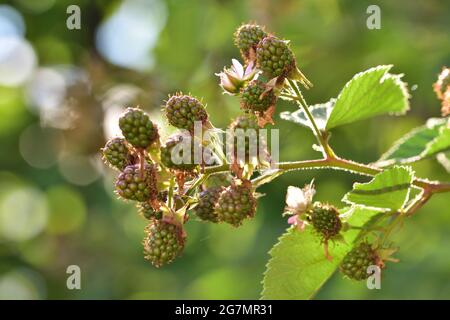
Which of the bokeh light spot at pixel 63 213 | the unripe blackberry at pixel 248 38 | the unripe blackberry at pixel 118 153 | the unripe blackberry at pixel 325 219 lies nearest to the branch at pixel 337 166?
the unripe blackberry at pixel 325 219

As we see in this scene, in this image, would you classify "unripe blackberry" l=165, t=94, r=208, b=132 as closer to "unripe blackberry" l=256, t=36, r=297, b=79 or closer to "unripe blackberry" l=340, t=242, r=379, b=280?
"unripe blackberry" l=256, t=36, r=297, b=79

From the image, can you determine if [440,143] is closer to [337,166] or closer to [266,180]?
[337,166]

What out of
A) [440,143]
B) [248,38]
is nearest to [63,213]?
[248,38]

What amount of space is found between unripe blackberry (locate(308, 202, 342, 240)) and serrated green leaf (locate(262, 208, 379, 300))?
0.42 feet

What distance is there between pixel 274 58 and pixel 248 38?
154 millimetres

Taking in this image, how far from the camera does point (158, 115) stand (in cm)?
440

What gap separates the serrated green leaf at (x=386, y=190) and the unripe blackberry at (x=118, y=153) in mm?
566

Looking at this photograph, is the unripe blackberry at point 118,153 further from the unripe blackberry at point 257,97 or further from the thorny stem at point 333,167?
the unripe blackberry at point 257,97

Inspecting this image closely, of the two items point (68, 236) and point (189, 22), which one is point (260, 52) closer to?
point (189, 22)

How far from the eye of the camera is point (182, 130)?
1849 millimetres

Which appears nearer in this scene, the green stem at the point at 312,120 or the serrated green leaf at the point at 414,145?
the green stem at the point at 312,120

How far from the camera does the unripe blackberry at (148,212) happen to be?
190cm

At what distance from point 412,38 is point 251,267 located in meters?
1.83
